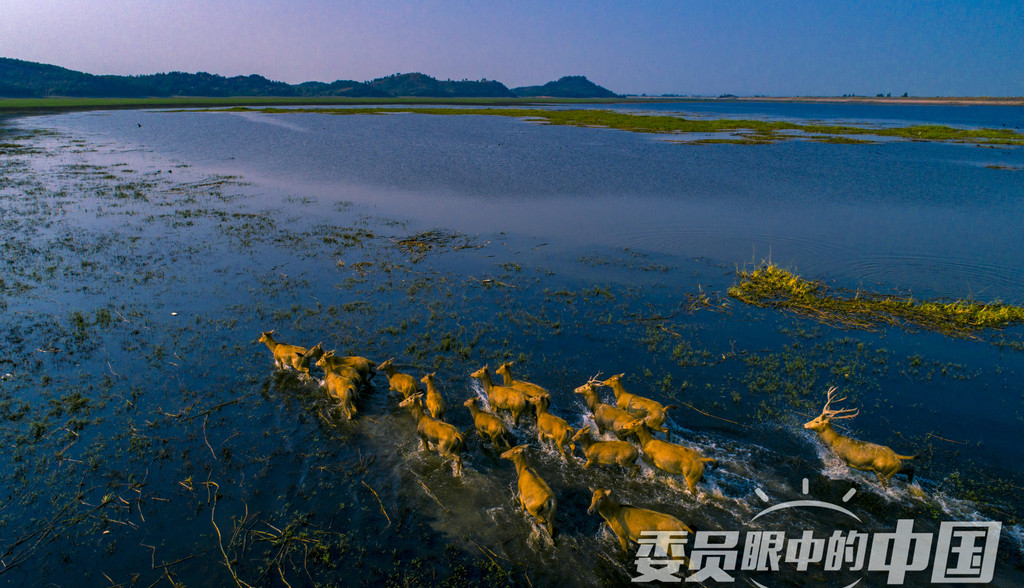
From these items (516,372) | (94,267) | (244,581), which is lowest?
(244,581)

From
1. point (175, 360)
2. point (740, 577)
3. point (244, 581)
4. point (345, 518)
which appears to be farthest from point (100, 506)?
point (740, 577)

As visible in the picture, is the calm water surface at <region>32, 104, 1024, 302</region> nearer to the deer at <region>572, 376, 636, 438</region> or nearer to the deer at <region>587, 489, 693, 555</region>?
the deer at <region>572, 376, 636, 438</region>

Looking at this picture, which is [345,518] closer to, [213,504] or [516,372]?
[213,504]

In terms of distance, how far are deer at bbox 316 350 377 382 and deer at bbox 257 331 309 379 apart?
0.45 metres

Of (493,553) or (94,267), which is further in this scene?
(94,267)

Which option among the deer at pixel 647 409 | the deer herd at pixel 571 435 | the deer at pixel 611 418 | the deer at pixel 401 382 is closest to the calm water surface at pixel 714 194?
the deer herd at pixel 571 435

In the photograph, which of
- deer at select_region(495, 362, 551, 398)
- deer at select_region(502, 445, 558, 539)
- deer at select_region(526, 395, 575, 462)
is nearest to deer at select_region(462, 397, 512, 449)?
deer at select_region(526, 395, 575, 462)

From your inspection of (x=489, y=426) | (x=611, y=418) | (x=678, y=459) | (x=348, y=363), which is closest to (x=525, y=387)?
(x=489, y=426)

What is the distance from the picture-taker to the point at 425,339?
1475cm

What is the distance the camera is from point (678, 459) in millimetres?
8789

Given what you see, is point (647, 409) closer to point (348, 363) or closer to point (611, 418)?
point (611, 418)

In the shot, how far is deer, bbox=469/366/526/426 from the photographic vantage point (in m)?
10.7

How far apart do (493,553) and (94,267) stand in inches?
864

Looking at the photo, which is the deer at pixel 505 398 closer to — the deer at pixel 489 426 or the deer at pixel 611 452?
the deer at pixel 489 426
